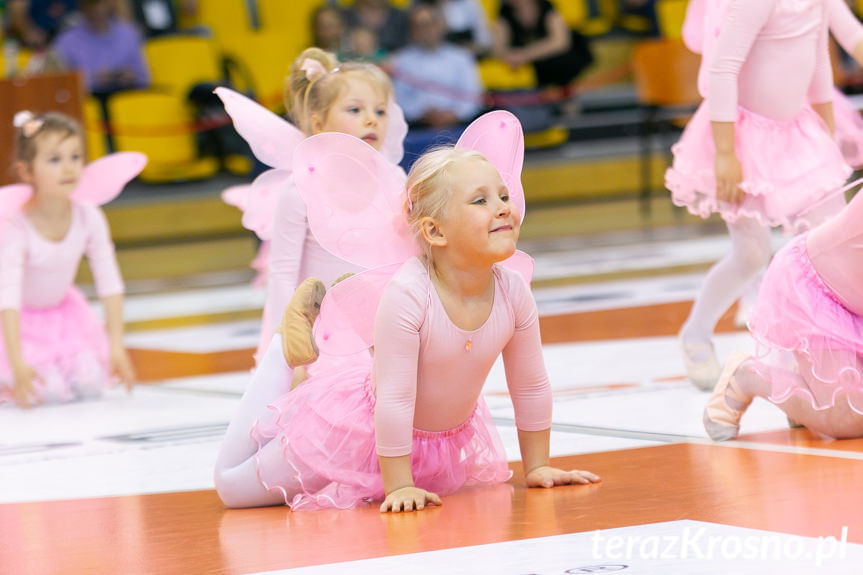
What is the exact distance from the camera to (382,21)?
31.5 feet

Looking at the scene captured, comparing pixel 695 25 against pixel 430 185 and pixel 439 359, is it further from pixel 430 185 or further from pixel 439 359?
pixel 439 359

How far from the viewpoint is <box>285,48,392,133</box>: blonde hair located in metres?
3.18

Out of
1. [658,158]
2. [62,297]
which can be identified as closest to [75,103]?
[62,297]

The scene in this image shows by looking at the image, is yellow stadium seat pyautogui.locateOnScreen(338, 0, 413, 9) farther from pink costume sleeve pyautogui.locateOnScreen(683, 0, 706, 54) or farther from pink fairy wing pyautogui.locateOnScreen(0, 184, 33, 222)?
pink costume sleeve pyautogui.locateOnScreen(683, 0, 706, 54)

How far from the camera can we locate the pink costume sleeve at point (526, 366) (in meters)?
2.49

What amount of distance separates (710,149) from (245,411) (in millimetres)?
1528

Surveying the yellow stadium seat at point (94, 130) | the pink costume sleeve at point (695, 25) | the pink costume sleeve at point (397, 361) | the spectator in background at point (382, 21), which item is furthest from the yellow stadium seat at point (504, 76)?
the pink costume sleeve at point (397, 361)

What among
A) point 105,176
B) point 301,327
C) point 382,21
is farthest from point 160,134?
point 301,327

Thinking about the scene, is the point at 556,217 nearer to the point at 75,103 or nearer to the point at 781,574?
A: the point at 75,103

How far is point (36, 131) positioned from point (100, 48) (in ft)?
16.3

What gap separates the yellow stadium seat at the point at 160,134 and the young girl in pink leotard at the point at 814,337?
6475mm

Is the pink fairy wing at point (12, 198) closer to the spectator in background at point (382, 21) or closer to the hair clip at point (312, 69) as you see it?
the hair clip at point (312, 69)

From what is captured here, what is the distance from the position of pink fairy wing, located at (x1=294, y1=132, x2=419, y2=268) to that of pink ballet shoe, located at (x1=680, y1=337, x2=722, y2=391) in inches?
50.3

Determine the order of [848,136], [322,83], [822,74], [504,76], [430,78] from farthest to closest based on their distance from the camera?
[504,76], [430,78], [848,136], [822,74], [322,83]
